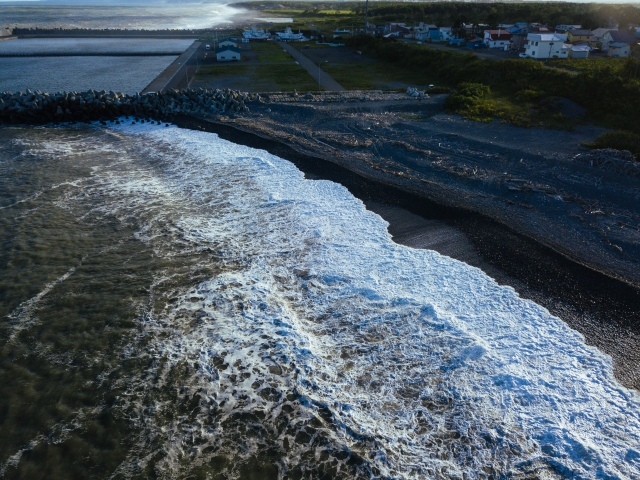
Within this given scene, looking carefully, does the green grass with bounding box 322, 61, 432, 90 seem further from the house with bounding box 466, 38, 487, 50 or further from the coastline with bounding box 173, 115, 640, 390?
the coastline with bounding box 173, 115, 640, 390

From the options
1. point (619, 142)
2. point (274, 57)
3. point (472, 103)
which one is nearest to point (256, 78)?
point (274, 57)

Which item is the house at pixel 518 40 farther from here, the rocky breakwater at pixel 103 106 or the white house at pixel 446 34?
the rocky breakwater at pixel 103 106

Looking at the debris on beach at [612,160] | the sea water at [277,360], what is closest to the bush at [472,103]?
the debris on beach at [612,160]

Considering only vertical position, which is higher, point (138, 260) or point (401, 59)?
point (401, 59)

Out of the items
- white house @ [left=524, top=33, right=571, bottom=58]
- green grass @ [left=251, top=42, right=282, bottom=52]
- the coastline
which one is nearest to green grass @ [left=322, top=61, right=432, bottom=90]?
white house @ [left=524, top=33, right=571, bottom=58]

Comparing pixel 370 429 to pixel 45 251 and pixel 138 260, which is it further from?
pixel 45 251

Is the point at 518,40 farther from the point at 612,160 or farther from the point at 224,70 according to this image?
the point at 612,160

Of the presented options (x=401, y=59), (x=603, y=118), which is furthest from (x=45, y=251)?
(x=401, y=59)
